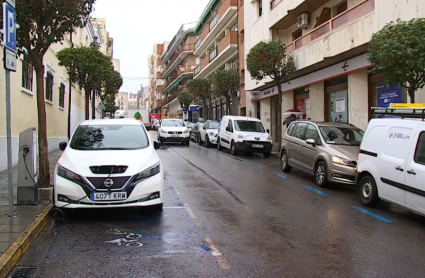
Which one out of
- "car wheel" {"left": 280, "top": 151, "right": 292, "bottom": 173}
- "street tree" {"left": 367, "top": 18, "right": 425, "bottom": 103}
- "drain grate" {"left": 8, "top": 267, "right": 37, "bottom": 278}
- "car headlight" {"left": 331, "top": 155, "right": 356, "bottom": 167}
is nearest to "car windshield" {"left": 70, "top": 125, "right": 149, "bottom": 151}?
"drain grate" {"left": 8, "top": 267, "right": 37, "bottom": 278}

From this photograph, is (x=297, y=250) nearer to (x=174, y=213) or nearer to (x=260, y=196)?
(x=174, y=213)

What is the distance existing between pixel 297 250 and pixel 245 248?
0.66 meters

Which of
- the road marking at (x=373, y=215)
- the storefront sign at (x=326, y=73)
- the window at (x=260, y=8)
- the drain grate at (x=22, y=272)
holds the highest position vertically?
the window at (x=260, y=8)

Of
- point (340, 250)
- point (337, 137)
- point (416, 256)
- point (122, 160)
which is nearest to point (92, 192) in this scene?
point (122, 160)

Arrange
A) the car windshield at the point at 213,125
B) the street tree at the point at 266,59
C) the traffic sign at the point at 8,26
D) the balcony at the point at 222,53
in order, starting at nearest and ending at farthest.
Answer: the traffic sign at the point at 8,26 < the street tree at the point at 266,59 < the car windshield at the point at 213,125 < the balcony at the point at 222,53

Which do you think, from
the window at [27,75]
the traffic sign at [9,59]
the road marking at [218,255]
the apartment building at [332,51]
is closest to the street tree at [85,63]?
the window at [27,75]

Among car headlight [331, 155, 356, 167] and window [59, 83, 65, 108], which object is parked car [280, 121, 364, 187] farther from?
window [59, 83, 65, 108]

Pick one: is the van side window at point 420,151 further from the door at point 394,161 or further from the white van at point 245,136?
the white van at point 245,136

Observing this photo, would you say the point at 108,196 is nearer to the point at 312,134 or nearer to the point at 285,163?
the point at 312,134

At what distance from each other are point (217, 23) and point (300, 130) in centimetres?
2689

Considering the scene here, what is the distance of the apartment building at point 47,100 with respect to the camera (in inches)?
470

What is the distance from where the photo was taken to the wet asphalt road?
419cm

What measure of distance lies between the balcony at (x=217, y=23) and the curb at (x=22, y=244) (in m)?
28.9

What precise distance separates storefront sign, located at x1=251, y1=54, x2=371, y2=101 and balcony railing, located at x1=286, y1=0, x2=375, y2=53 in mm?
1516
